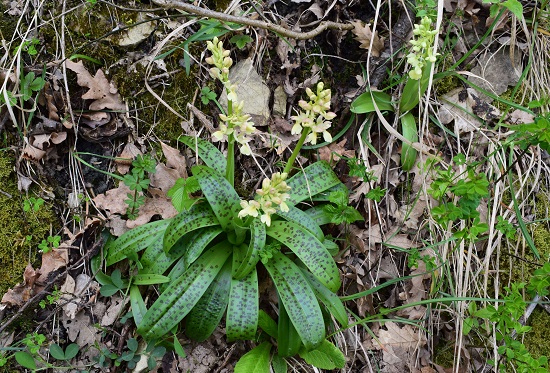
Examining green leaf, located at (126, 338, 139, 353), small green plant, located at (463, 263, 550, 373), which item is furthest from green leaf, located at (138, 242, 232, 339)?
small green plant, located at (463, 263, 550, 373)

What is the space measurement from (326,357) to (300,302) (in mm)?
395

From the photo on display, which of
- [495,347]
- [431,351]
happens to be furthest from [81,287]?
[495,347]

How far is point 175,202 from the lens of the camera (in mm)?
2822

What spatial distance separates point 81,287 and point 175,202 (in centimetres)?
74

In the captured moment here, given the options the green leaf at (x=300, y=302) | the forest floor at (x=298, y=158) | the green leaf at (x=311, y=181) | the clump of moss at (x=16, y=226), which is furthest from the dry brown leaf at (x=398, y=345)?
the clump of moss at (x=16, y=226)

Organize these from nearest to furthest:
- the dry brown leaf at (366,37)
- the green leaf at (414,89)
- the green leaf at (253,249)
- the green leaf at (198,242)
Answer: the green leaf at (253,249), the green leaf at (198,242), the green leaf at (414,89), the dry brown leaf at (366,37)

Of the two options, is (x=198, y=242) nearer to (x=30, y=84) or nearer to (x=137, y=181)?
(x=137, y=181)

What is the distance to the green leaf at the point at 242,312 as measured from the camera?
8.65ft

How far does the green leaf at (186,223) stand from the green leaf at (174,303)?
0.67 feet

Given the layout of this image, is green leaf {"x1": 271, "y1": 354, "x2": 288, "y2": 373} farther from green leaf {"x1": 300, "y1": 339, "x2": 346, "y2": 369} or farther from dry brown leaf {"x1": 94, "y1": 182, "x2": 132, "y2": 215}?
dry brown leaf {"x1": 94, "y1": 182, "x2": 132, "y2": 215}

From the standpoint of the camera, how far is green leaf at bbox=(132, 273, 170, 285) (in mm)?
2734

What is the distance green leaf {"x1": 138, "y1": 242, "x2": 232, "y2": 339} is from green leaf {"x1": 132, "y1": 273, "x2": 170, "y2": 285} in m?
0.09

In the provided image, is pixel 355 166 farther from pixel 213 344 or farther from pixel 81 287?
pixel 81 287

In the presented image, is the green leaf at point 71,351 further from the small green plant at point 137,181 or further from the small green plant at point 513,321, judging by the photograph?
the small green plant at point 513,321
